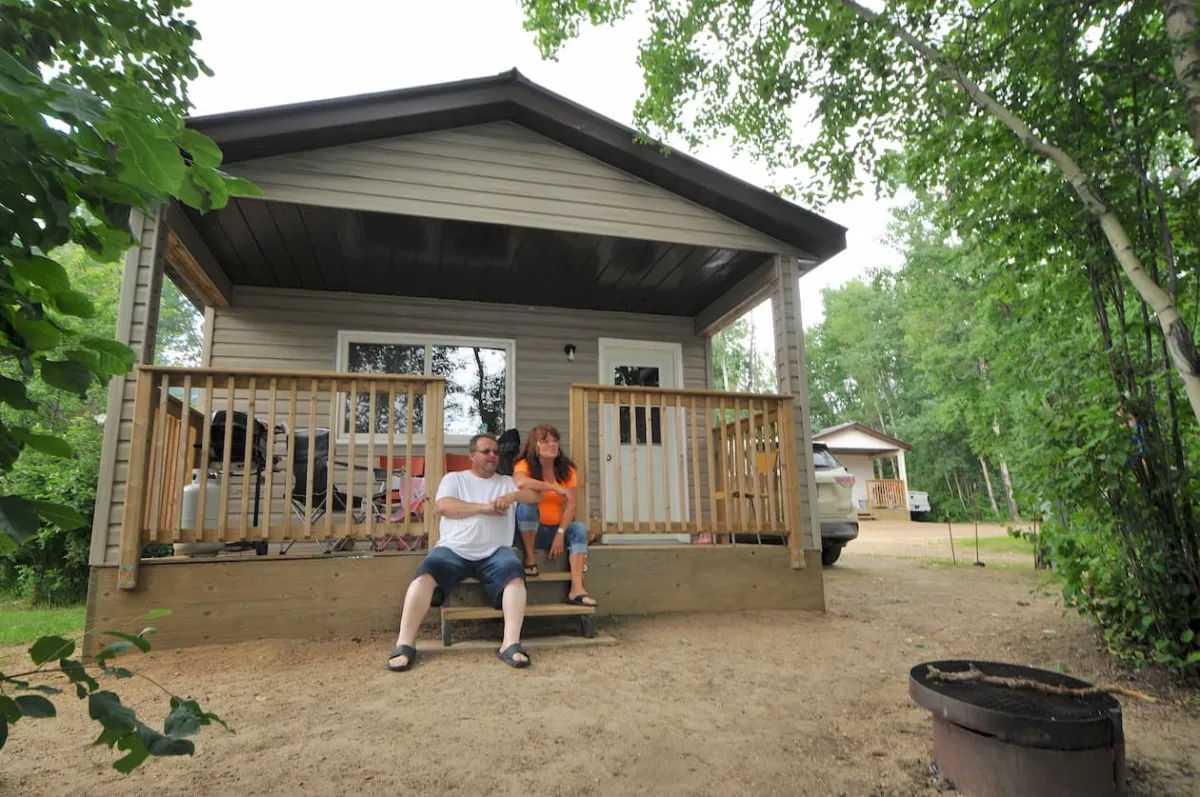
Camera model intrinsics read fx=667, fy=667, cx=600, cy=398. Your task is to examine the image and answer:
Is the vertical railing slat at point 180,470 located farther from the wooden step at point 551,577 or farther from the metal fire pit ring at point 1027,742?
the metal fire pit ring at point 1027,742

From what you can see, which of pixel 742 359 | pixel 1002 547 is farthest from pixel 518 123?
pixel 742 359

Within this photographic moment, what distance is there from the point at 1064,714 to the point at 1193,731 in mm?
1159

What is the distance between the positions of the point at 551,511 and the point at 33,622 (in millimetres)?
4355

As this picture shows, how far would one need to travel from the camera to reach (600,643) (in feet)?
12.4

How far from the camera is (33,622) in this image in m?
5.22

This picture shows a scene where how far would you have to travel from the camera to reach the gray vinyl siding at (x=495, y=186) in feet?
15.3

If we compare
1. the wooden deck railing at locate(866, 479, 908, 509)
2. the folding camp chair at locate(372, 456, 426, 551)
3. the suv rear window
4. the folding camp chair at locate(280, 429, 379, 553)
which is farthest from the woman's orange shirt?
the wooden deck railing at locate(866, 479, 908, 509)

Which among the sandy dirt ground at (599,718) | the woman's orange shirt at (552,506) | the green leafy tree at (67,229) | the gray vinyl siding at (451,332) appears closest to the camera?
the green leafy tree at (67,229)

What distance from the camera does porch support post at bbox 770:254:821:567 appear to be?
507 cm

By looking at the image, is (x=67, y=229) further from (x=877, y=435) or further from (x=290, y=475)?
(x=877, y=435)

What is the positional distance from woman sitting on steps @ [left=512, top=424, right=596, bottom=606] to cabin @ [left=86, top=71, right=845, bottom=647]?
0.92 ft

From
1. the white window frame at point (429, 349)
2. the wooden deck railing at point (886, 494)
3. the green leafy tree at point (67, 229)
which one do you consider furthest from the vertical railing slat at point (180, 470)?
the wooden deck railing at point (886, 494)

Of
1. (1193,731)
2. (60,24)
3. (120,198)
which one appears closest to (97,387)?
(120,198)

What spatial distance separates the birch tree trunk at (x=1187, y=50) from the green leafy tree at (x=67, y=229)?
12.1 feet
